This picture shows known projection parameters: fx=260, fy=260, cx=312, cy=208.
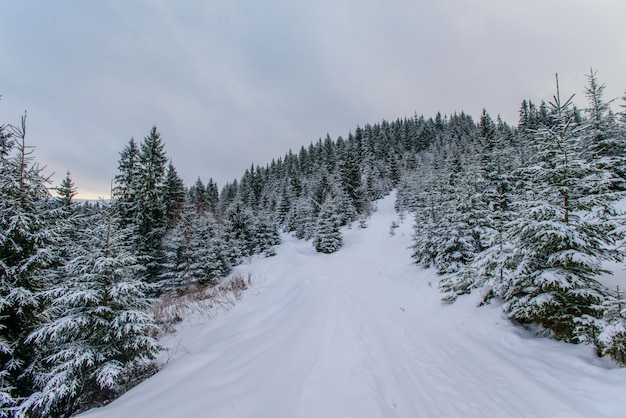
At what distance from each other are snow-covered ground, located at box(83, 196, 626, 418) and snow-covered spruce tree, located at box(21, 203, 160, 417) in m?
0.84

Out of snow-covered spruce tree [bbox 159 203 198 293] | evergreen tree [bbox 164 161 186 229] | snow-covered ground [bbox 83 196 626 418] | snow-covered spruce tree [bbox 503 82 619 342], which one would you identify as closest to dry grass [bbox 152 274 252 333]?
snow-covered ground [bbox 83 196 626 418]

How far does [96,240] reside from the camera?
21.5 feet

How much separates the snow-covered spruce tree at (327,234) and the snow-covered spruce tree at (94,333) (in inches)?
936

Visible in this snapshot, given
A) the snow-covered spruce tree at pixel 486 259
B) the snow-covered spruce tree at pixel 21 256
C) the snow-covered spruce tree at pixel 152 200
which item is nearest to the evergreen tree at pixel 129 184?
the snow-covered spruce tree at pixel 152 200

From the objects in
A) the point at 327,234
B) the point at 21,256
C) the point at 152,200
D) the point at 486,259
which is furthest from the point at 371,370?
the point at 327,234

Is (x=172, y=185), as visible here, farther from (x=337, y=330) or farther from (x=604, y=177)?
(x=604, y=177)

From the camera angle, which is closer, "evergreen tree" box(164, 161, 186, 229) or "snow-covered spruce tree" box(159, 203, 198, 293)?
"snow-covered spruce tree" box(159, 203, 198, 293)

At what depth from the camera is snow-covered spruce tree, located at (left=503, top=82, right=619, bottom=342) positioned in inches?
233

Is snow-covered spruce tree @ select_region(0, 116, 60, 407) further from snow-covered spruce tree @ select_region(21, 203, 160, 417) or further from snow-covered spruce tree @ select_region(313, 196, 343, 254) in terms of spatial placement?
snow-covered spruce tree @ select_region(313, 196, 343, 254)

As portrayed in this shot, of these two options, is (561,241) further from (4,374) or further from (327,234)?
(327,234)

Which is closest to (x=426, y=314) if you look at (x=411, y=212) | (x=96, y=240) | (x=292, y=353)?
(x=292, y=353)

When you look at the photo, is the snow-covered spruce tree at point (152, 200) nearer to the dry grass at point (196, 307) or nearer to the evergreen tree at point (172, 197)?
the evergreen tree at point (172, 197)

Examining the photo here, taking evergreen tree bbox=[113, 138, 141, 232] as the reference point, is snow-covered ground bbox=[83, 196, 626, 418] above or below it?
below

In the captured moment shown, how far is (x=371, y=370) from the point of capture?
15.7 feet
